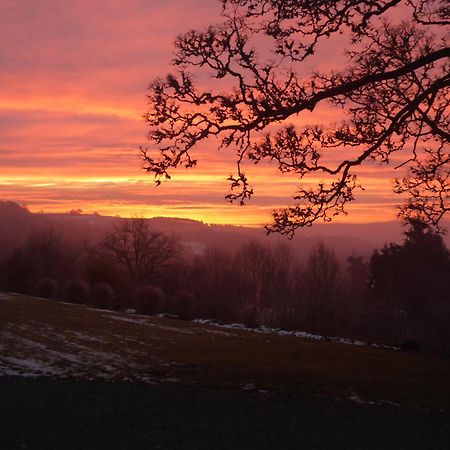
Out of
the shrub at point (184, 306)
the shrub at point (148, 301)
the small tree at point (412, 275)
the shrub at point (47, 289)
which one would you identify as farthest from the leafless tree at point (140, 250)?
the shrub at point (184, 306)

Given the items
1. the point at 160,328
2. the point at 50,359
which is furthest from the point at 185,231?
the point at 50,359

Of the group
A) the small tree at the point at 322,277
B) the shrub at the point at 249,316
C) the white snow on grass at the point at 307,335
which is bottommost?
the shrub at the point at 249,316

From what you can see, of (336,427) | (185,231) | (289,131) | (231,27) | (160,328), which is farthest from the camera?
(185,231)

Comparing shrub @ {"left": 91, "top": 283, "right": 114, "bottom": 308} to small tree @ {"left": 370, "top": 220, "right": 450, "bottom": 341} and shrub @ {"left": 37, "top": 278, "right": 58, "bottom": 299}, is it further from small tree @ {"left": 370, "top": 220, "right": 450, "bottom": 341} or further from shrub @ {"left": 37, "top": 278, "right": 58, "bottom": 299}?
small tree @ {"left": 370, "top": 220, "right": 450, "bottom": 341}

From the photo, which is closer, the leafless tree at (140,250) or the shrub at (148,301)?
the shrub at (148,301)

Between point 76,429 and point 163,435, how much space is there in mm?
1194

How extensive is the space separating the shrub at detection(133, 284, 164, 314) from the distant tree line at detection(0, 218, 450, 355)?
63mm

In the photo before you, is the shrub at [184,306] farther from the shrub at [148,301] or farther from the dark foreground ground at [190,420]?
the dark foreground ground at [190,420]

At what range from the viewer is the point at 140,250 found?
68125 mm

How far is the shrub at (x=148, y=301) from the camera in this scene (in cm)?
3934

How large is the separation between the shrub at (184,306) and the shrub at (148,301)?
3.42 feet

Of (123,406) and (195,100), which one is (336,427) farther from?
(195,100)

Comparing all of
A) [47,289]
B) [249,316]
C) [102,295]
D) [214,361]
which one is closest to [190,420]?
[214,361]

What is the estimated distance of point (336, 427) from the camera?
9969 mm
